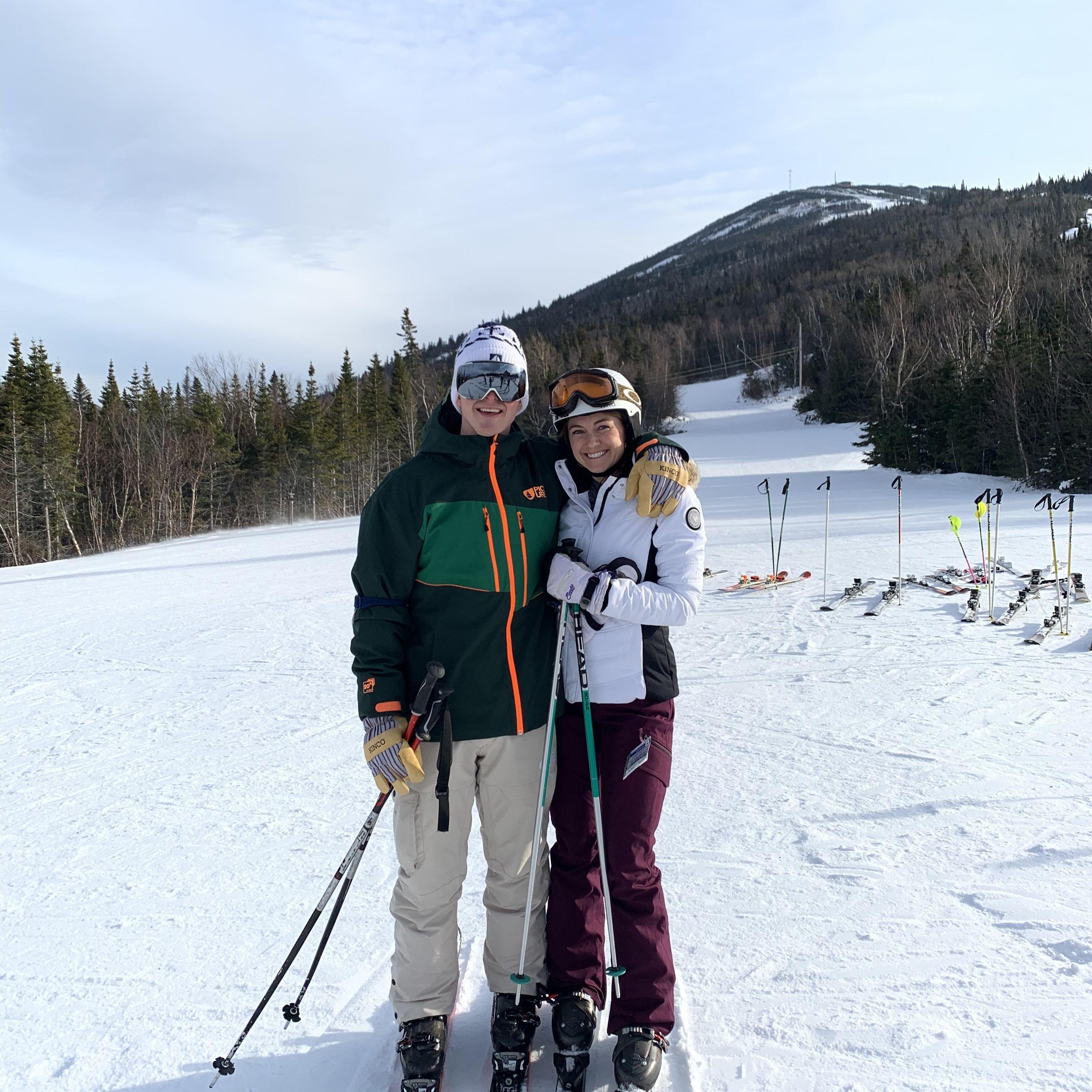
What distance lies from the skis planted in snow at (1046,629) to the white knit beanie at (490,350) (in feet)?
19.7

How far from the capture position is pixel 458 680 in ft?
6.92

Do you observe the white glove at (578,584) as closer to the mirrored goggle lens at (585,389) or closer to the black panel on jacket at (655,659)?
the black panel on jacket at (655,659)

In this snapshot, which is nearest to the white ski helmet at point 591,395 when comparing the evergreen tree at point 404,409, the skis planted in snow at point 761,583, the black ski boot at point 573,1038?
the black ski boot at point 573,1038

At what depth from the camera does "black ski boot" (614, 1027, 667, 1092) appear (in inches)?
76.9

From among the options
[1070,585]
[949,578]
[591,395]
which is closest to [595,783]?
[591,395]

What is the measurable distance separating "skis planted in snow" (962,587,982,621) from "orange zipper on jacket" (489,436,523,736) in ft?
22.0

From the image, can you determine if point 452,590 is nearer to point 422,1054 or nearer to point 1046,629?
point 422,1054

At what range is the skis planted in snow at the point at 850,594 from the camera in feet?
27.5

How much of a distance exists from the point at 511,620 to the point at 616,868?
30.6 inches

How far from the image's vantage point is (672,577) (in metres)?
2.23

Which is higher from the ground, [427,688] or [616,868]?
[427,688]

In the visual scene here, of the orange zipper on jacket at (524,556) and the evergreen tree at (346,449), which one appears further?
the evergreen tree at (346,449)

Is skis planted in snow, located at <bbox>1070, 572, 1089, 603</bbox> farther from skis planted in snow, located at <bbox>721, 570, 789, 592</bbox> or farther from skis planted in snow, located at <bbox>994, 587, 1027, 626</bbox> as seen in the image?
skis planted in snow, located at <bbox>721, 570, 789, 592</bbox>

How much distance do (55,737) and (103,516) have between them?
1433 inches
